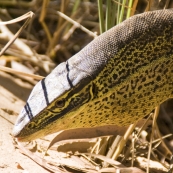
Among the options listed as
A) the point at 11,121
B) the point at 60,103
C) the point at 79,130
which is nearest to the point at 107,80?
the point at 60,103

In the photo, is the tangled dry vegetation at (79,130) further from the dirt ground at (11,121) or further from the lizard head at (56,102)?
the lizard head at (56,102)

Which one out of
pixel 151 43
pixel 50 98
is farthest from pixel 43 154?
pixel 151 43

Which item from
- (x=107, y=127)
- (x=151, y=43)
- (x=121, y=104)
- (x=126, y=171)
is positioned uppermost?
(x=151, y=43)

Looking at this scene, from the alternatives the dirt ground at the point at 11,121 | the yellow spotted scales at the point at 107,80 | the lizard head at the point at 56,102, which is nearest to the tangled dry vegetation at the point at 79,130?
the dirt ground at the point at 11,121

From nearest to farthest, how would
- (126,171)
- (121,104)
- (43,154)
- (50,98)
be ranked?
(50,98), (121,104), (126,171), (43,154)

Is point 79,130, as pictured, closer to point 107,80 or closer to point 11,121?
point 11,121

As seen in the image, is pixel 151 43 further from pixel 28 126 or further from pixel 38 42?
pixel 38 42
